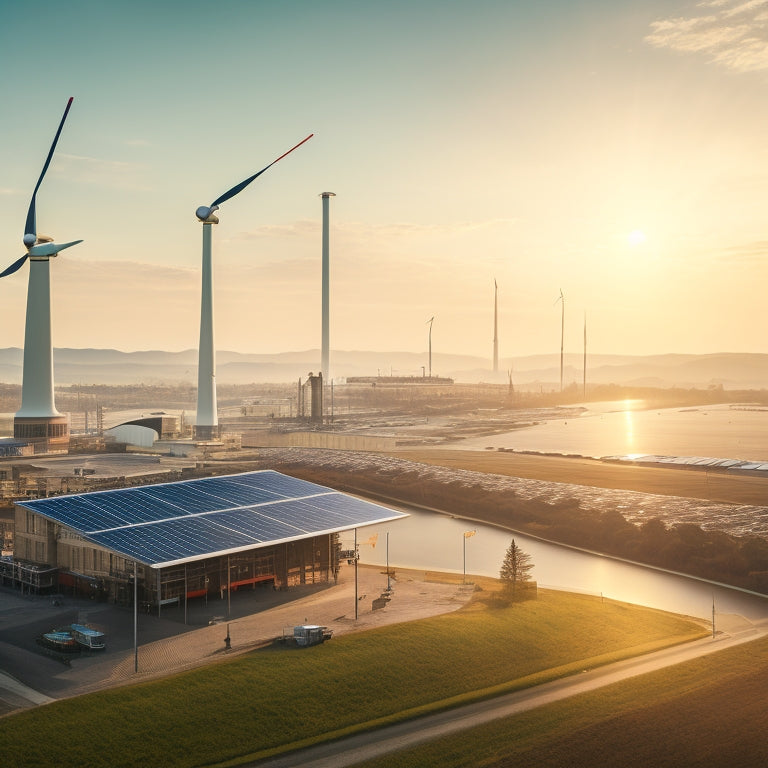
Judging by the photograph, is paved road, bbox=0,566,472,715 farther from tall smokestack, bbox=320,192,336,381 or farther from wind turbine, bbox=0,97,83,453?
tall smokestack, bbox=320,192,336,381

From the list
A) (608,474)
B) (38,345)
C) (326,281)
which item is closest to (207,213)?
(38,345)

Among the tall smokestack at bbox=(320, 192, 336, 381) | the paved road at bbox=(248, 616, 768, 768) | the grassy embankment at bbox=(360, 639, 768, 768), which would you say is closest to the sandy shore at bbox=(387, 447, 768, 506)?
the paved road at bbox=(248, 616, 768, 768)

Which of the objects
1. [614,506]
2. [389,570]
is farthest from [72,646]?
[614,506]

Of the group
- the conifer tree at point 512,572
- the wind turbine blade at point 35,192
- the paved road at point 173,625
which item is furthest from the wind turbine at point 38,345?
the conifer tree at point 512,572

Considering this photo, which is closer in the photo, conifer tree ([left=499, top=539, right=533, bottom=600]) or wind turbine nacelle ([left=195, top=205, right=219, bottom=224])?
conifer tree ([left=499, top=539, right=533, bottom=600])

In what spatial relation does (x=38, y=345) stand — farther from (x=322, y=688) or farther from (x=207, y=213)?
(x=322, y=688)

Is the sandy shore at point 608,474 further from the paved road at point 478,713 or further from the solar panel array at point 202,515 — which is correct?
the solar panel array at point 202,515
